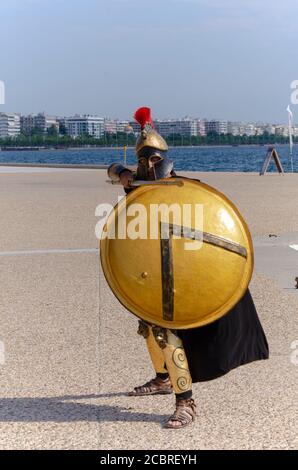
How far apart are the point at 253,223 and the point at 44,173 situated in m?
18.5

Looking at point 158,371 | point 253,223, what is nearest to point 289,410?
point 158,371

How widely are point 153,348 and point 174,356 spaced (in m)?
0.28

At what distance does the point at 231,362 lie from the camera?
4.47 meters

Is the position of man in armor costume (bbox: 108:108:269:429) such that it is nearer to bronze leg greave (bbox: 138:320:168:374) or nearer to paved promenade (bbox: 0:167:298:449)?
bronze leg greave (bbox: 138:320:168:374)

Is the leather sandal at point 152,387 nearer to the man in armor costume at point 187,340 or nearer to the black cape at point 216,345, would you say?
the man in armor costume at point 187,340

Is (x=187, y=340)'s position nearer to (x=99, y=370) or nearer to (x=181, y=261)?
(x=181, y=261)

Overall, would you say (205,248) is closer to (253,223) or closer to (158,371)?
(158,371)

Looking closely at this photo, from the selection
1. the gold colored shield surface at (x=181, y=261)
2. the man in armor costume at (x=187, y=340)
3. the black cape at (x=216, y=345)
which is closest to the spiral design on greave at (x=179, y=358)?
the man in armor costume at (x=187, y=340)

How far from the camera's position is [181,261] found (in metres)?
4.04

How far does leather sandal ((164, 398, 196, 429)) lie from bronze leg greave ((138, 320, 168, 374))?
11.8 inches

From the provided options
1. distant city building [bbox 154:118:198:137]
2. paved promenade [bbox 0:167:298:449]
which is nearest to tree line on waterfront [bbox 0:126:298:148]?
distant city building [bbox 154:118:198:137]

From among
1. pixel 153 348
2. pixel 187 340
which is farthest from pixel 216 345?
pixel 153 348

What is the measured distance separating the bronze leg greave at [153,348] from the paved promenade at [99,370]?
20cm
